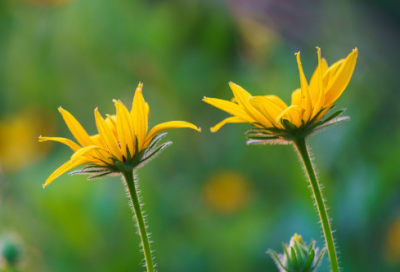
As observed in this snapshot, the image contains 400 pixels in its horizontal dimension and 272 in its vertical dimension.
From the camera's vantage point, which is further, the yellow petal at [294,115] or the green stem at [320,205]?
the yellow petal at [294,115]

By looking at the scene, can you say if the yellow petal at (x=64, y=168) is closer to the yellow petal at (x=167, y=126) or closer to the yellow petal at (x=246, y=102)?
the yellow petal at (x=167, y=126)

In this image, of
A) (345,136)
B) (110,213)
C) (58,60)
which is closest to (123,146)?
(110,213)

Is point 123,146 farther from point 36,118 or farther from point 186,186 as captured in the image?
point 36,118

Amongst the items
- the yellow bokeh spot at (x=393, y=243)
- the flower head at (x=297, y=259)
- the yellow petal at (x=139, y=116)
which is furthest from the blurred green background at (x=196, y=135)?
the flower head at (x=297, y=259)

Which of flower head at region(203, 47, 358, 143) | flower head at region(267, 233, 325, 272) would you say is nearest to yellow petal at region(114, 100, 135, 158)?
flower head at region(203, 47, 358, 143)

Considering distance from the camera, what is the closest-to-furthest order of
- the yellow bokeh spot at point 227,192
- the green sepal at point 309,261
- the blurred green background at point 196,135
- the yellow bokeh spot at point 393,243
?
the green sepal at point 309,261 → the yellow bokeh spot at point 393,243 → the blurred green background at point 196,135 → the yellow bokeh spot at point 227,192

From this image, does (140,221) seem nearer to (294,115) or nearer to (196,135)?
(294,115)
